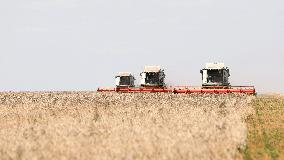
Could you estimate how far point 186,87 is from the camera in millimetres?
41594

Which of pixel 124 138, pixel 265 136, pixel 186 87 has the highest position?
pixel 186 87

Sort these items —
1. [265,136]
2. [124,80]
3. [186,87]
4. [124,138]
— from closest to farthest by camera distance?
[124,138], [265,136], [186,87], [124,80]

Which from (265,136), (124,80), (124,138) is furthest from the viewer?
(124,80)

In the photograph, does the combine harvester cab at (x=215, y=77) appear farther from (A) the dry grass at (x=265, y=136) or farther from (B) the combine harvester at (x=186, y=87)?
(A) the dry grass at (x=265, y=136)

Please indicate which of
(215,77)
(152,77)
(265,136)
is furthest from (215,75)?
(265,136)

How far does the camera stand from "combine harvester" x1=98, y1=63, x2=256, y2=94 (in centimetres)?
4000

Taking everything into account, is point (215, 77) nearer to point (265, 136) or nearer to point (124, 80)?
point (124, 80)

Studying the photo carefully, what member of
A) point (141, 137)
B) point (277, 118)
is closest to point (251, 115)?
point (277, 118)

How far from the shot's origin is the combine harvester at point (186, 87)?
40000 mm

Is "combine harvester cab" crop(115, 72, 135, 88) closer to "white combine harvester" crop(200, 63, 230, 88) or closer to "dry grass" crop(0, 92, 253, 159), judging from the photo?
"white combine harvester" crop(200, 63, 230, 88)

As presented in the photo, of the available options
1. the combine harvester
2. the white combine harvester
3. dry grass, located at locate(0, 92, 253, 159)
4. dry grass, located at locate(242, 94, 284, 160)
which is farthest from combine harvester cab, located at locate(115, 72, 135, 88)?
dry grass, located at locate(0, 92, 253, 159)

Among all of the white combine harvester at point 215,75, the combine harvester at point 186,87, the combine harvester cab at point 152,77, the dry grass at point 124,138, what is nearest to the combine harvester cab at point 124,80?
the combine harvester at point 186,87

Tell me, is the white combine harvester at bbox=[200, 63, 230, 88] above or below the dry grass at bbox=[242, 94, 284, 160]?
above

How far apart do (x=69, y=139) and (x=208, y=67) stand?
31439mm
